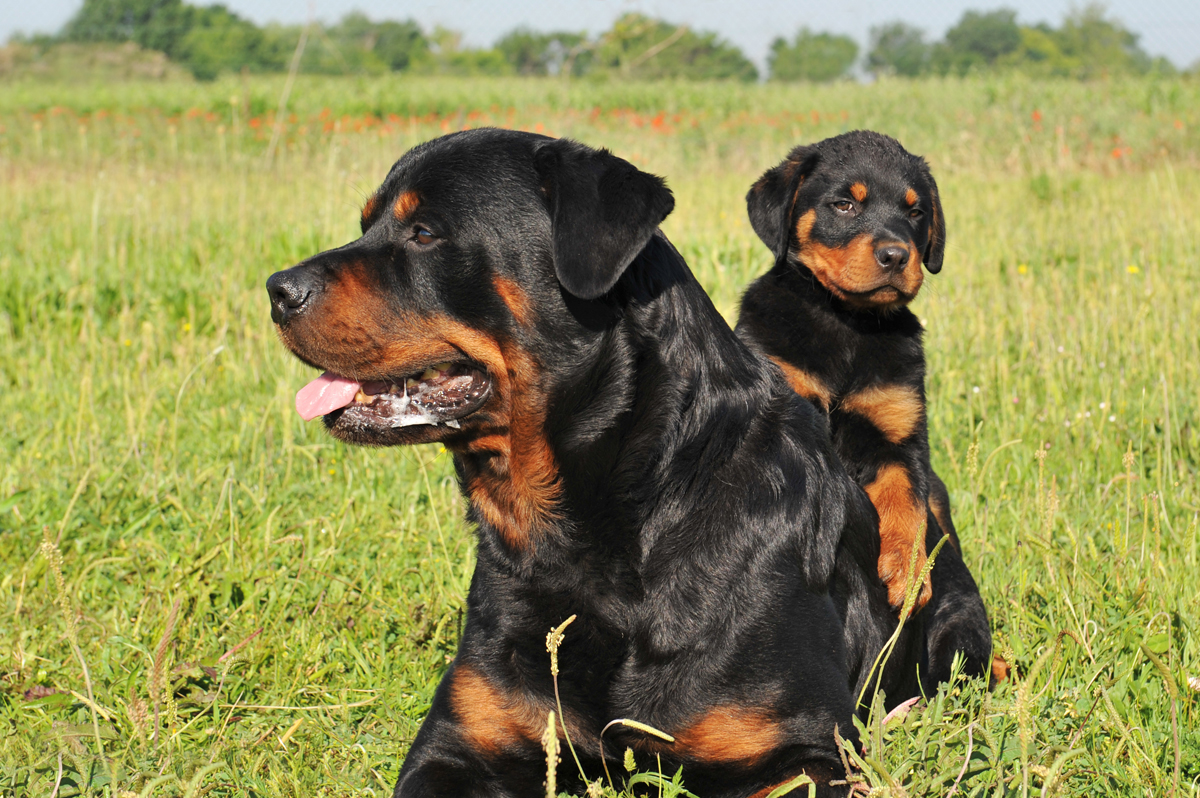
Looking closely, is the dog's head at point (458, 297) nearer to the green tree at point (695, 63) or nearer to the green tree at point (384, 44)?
the green tree at point (695, 63)

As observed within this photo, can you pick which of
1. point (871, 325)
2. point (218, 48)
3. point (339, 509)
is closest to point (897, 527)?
point (871, 325)

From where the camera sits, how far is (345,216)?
24.5 feet

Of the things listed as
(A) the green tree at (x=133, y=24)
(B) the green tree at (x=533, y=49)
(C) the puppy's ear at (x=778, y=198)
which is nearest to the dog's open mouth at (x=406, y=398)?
(C) the puppy's ear at (x=778, y=198)

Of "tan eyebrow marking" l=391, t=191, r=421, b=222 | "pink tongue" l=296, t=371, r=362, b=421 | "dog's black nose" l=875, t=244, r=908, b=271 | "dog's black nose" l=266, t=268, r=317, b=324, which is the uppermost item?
"tan eyebrow marking" l=391, t=191, r=421, b=222

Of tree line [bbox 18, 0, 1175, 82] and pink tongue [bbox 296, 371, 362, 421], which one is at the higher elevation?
tree line [bbox 18, 0, 1175, 82]

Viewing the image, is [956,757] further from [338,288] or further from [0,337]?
[0,337]

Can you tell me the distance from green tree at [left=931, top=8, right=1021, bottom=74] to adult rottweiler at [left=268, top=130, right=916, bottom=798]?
22354 mm

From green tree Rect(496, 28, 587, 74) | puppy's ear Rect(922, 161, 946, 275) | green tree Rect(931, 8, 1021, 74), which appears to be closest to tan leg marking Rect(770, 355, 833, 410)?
puppy's ear Rect(922, 161, 946, 275)

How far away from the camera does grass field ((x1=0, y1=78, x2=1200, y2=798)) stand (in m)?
2.33

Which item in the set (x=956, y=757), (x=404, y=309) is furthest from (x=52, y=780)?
(x=956, y=757)

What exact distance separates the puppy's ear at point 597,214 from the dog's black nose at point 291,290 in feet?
Result: 1.95

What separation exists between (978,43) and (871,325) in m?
22.3

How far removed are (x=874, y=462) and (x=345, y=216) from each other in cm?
540

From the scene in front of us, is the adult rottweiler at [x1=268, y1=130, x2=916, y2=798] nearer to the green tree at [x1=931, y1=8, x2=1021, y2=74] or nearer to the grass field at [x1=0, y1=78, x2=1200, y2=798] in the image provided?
the grass field at [x1=0, y1=78, x2=1200, y2=798]
